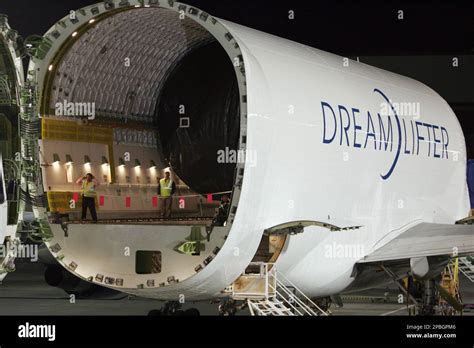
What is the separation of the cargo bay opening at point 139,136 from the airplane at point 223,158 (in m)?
0.03

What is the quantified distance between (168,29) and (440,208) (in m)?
8.09

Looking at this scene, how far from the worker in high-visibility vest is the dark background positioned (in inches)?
696

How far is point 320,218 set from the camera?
1689 centimetres

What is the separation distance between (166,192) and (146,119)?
1.61 meters

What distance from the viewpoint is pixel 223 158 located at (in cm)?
1995

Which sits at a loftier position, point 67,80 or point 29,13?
point 29,13

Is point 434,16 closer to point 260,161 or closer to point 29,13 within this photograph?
point 29,13

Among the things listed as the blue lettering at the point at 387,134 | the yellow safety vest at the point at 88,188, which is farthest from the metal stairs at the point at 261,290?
the blue lettering at the point at 387,134

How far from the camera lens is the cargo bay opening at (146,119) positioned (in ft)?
57.5

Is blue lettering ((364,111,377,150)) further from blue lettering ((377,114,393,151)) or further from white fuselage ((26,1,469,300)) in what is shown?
blue lettering ((377,114,393,151))

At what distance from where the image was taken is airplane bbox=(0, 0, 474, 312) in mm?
14984

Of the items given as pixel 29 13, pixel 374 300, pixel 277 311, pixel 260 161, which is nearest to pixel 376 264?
pixel 277 311

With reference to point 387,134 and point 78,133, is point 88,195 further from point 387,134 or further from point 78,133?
point 387,134

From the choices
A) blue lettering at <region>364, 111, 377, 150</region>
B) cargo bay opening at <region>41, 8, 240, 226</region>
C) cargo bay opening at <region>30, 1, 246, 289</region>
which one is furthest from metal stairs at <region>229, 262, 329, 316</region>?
blue lettering at <region>364, 111, 377, 150</region>
